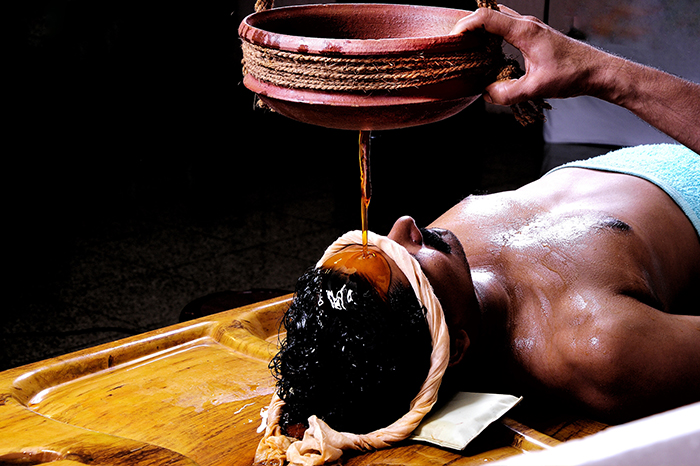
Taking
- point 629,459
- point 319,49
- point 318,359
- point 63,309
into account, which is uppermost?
point 319,49

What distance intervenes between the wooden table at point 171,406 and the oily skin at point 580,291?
171 millimetres

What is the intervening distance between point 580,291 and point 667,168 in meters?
0.80

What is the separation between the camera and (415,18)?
5.41 feet

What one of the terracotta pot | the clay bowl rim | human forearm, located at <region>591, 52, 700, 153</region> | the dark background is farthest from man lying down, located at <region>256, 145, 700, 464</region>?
the dark background

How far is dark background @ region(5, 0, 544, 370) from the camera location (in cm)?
439

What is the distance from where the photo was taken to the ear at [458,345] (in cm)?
186

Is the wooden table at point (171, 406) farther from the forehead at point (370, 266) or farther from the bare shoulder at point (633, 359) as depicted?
the forehead at point (370, 266)

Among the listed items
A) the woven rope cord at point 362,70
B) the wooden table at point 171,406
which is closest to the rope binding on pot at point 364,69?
the woven rope cord at point 362,70

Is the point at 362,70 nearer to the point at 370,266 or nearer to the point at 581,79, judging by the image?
the point at 581,79

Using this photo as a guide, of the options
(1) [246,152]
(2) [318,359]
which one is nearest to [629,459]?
(2) [318,359]

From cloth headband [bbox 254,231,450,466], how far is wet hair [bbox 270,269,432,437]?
3cm

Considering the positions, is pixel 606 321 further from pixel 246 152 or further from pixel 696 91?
pixel 246 152

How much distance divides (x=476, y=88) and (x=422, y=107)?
131mm

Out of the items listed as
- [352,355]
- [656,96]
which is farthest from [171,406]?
[656,96]
